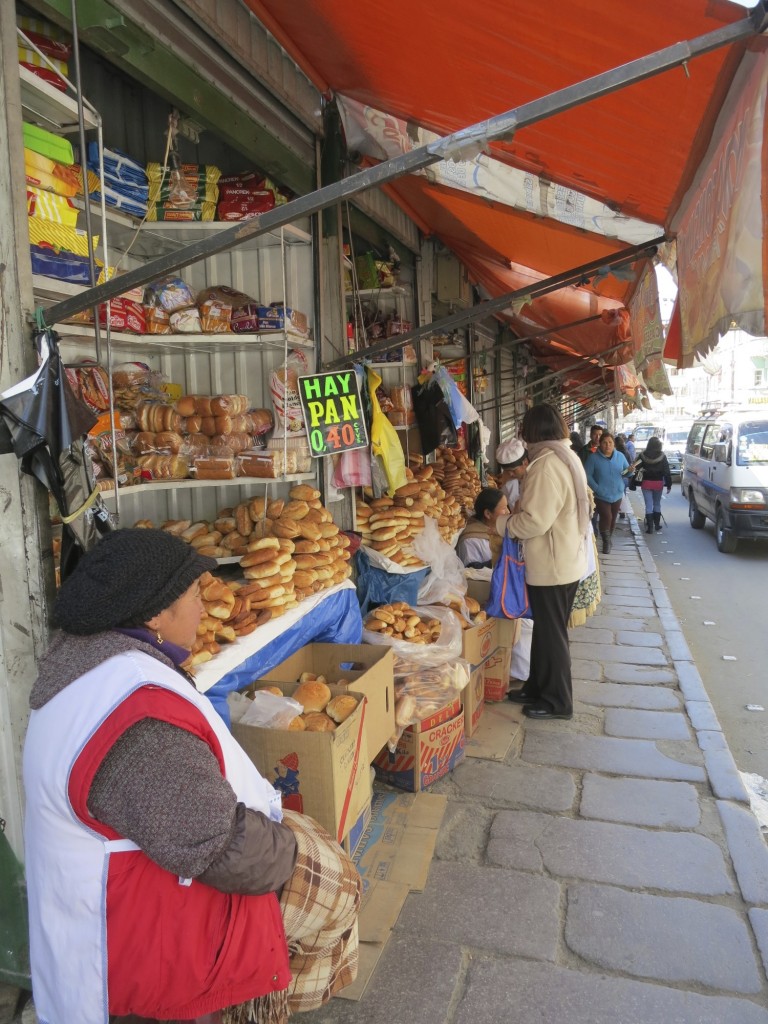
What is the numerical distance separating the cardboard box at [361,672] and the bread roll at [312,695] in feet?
0.42

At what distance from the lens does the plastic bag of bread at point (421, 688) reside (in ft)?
12.0

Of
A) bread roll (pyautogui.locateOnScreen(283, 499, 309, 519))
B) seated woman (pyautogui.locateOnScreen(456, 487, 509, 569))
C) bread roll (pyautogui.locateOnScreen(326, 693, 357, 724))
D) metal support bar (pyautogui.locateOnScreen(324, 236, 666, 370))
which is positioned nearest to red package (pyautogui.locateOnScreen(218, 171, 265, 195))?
metal support bar (pyautogui.locateOnScreen(324, 236, 666, 370))

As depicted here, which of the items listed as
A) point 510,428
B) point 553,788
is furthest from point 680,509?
point 553,788

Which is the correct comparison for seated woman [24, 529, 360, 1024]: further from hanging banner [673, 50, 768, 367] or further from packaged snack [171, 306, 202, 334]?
packaged snack [171, 306, 202, 334]

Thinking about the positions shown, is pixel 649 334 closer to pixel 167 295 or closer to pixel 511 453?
pixel 511 453

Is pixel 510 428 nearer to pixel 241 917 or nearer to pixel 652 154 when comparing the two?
pixel 652 154

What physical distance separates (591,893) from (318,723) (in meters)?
1.41

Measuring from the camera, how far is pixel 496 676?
5.08m

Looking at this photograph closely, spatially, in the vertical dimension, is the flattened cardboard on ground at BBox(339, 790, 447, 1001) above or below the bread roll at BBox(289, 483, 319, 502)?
below

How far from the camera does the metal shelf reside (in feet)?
7.37

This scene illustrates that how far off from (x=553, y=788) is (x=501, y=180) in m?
3.31

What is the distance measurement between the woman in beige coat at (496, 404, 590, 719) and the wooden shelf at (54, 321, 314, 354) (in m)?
1.69

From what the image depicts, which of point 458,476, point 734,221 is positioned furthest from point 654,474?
point 734,221

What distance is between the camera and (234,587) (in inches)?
134
